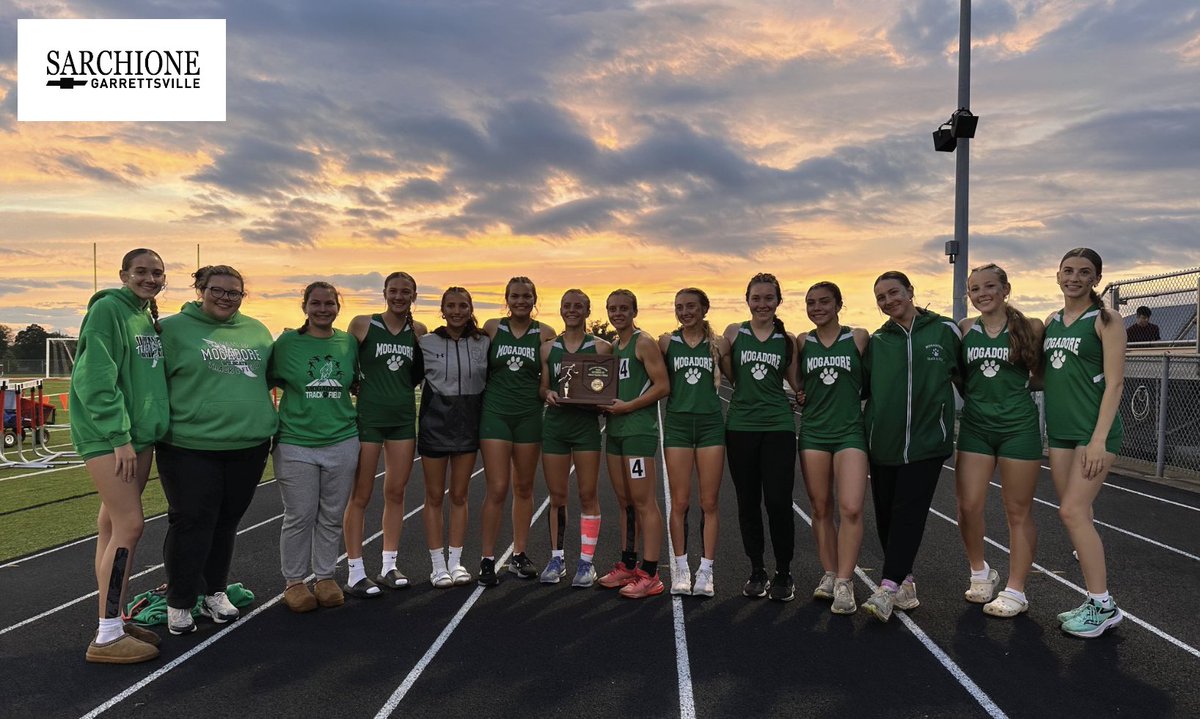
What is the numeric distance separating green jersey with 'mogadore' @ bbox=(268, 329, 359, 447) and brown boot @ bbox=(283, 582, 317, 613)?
3.23ft

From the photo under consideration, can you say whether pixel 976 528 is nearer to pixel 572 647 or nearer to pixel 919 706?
pixel 919 706

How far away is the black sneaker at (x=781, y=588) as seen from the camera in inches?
204

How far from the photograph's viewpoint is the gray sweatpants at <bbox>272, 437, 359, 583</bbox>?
4965 millimetres

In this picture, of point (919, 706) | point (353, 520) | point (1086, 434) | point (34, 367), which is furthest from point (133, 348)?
point (34, 367)

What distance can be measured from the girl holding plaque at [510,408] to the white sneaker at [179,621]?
73.6 inches

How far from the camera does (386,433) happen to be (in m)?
5.40

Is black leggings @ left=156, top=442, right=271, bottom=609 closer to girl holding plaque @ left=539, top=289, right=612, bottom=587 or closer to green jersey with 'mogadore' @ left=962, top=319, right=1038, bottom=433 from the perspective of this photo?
girl holding plaque @ left=539, top=289, right=612, bottom=587

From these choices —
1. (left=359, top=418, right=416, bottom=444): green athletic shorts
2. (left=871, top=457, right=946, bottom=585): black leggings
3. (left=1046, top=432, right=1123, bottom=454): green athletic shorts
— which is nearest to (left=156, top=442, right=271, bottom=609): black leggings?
(left=359, top=418, right=416, bottom=444): green athletic shorts

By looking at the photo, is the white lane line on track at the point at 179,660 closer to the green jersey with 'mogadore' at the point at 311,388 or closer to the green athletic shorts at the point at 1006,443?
the green jersey with 'mogadore' at the point at 311,388

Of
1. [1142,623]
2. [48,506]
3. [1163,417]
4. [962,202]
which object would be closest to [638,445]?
[1142,623]

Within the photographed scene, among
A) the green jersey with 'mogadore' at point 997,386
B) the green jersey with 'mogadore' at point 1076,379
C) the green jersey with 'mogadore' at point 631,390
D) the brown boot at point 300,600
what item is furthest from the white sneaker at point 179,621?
the green jersey with 'mogadore' at point 1076,379

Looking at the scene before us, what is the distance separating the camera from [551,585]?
564 cm

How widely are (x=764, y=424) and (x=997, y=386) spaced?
146 centimetres

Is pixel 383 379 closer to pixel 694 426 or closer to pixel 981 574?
pixel 694 426
